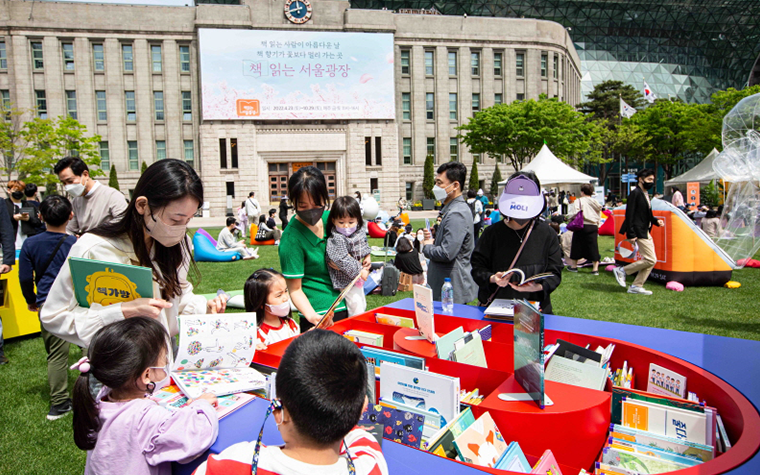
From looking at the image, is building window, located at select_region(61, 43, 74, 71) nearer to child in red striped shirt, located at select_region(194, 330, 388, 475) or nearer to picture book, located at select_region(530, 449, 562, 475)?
child in red striped shirt, located at select_region(194, 330, 388, 475)

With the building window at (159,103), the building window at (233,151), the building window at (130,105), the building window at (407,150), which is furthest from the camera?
the building window at (407,150)

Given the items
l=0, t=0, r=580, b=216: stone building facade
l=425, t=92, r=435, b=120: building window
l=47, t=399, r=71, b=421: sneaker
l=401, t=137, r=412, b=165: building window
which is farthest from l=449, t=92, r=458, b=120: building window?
l=47, t=399, r=71, b=421: sneaker

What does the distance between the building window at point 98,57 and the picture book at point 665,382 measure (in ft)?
→ 139

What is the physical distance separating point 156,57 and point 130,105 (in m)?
4.41

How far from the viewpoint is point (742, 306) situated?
22.9ft

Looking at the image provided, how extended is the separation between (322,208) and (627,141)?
45.5m

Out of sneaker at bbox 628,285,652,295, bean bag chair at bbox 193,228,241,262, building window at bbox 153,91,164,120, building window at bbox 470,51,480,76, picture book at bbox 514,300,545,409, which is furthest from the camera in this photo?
building window at bbox 470,51,480,76

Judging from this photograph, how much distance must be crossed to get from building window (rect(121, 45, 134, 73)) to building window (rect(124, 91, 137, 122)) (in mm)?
1771

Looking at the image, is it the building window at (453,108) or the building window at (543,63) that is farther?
the building window at (543,63)

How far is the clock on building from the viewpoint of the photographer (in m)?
35.0

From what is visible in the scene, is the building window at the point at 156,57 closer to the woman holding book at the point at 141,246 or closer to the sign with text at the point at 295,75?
the sign with text at the point at 295,75

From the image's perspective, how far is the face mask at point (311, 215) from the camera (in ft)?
10.2

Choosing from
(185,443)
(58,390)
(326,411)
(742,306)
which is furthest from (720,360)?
(742,306)

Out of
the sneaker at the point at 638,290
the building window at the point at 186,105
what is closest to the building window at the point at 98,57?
the building window at the point at 186,105
